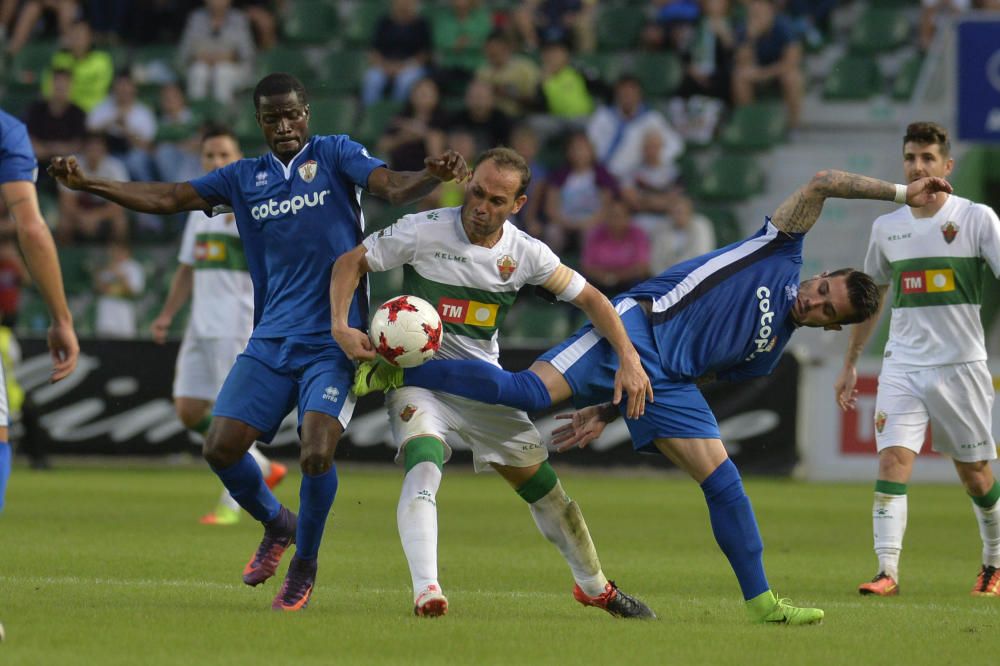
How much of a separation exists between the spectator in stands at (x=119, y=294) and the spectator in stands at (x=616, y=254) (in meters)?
5.07

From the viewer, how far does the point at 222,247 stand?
1119cm

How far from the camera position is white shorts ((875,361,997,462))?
8.71 meters

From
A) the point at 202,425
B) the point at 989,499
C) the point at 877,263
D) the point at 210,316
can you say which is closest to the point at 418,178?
the point at 877,263

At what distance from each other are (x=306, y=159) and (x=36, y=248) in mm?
1773

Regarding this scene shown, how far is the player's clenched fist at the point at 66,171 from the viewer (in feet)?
21.3

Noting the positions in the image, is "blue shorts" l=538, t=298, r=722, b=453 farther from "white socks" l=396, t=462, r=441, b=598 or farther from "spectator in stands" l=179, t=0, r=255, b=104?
"spectator in stands" l=179, t=0, r=255, b=104

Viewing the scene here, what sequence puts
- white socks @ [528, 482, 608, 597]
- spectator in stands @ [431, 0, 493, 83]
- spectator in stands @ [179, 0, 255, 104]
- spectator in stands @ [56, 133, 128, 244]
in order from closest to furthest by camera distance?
white socks @ [528, 482, 608, 597] < spectator in stands @ [56, 133, 128, 244] < spectator in stands @ [431, 0, 493, 83] < spectator in stands @ [179, 0, 255, 104]

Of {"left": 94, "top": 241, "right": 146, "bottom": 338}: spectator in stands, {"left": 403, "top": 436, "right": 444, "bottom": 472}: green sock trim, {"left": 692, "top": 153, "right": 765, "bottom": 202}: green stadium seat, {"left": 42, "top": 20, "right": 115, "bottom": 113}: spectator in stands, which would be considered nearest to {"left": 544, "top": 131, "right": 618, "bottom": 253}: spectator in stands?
{"left": 692, "top": 153, "right": 765, "bottom": 202}: green stadium seat

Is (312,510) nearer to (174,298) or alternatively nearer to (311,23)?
(174,298)

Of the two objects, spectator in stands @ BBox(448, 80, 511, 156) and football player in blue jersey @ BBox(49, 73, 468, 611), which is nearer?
football player in blue jersey @ BBox(49, 73, 468, 611)

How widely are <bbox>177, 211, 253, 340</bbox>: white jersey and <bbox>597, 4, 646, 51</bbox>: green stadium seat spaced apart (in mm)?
9668

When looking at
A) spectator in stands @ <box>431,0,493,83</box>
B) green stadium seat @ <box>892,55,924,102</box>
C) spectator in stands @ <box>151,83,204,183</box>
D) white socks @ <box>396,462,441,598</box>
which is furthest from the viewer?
spectator in stands @ <box>431,0,493,83</box>

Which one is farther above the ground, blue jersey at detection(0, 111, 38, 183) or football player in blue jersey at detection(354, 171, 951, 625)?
blue jersey at detection(0, 111, 38, 183)

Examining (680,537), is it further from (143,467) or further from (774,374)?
(143,467)
